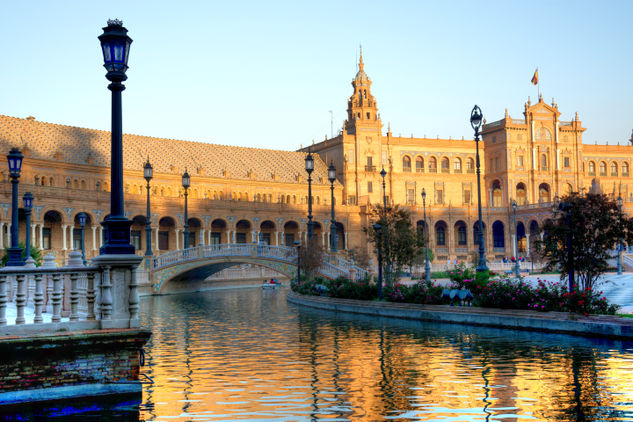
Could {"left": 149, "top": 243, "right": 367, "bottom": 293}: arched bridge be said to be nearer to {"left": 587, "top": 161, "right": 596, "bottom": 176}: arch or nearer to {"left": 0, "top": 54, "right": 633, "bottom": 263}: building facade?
{"left": 0, "top": 54, "right": 633, "bottom": 263}: building facade

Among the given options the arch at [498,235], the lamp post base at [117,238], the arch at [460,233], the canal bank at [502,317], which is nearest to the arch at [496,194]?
the arch at [498,235]

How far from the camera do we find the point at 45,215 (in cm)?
5941

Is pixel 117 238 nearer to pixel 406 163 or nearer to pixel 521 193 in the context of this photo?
pixel 406 163

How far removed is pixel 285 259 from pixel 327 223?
38.6m

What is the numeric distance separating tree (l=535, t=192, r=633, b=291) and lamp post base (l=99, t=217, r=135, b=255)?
46.8 feet

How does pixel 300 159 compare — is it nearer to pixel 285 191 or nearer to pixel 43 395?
pixel 285 191

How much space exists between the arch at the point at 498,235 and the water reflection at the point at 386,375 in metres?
72.2

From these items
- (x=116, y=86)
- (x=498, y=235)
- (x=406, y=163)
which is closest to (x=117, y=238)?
(x=116, y=86)

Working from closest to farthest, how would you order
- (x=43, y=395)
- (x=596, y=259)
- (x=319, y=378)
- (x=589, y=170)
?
(x=43, y=395), (x=319, y=378), (x=596, y=259), (x=589, y=170)

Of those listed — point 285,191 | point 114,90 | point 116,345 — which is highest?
point 285,191

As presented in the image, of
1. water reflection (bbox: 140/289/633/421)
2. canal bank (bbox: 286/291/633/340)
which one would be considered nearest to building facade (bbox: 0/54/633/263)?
canal bank (bbox: 286/291/633/340)

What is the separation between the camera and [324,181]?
8638cm

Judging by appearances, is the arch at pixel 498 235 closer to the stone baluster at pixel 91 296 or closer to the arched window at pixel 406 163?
the arched window at pixel 406 163

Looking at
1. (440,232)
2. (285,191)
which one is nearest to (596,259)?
(285,191)
